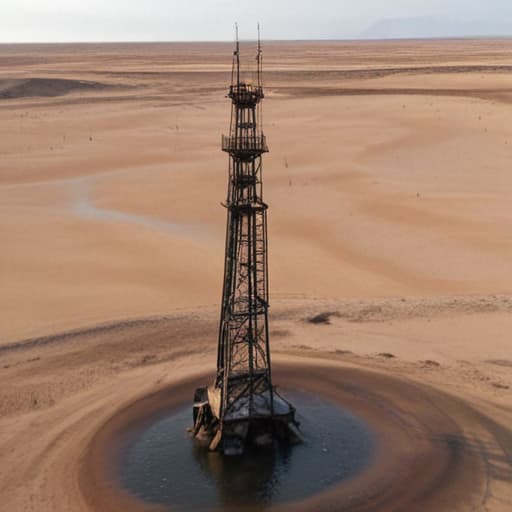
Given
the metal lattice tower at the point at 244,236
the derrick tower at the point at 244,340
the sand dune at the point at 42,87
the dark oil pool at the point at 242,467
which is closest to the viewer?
the dark oil pool at the point at 242,467

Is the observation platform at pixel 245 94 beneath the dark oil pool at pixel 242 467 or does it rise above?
above

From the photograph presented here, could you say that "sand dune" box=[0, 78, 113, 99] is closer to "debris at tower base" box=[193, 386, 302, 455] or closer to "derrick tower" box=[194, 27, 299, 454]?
"derrick tower" box=[194, 27, 299, 454]

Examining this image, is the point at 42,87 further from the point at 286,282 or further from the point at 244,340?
the point at 244,340

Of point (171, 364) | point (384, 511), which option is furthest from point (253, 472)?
point (171, 364)

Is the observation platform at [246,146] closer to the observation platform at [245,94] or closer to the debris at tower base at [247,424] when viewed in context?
the observation platform at [245,94]

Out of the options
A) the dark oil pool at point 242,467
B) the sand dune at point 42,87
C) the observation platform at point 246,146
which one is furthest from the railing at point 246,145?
the sand dune at point 42,87

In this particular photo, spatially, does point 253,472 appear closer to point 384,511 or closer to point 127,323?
point 384,511

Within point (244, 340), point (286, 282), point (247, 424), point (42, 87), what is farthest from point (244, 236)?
point (42, 87)
